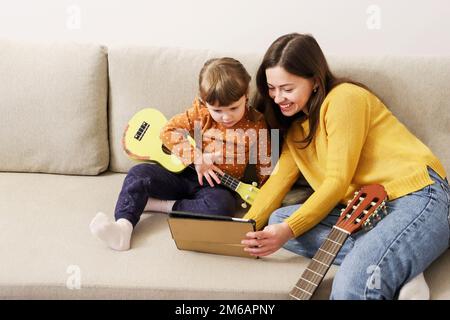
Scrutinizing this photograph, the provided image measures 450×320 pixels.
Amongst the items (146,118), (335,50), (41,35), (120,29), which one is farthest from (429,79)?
(41,35)

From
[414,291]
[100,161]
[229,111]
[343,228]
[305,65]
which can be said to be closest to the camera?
[414,291]

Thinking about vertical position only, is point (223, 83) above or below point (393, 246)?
above

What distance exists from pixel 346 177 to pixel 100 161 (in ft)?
2.77

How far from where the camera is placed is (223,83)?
1522mm

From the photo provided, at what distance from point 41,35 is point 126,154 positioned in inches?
22.9

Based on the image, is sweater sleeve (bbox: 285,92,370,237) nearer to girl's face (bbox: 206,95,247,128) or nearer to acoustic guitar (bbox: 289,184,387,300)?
acoustic guitar (bbox: 289,184,387,300)

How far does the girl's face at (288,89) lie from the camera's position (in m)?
1.47

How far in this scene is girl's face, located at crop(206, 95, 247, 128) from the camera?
156 centimetres

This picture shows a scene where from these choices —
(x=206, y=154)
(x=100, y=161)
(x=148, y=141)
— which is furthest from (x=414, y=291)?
(x=100, y=161)

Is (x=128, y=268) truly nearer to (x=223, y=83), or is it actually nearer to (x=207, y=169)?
(x=207, y=169)

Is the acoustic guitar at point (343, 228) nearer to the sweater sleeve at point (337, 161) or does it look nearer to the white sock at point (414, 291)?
the sweater sleeve at point (337, 161)

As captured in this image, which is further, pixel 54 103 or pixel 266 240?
pixel 54 103

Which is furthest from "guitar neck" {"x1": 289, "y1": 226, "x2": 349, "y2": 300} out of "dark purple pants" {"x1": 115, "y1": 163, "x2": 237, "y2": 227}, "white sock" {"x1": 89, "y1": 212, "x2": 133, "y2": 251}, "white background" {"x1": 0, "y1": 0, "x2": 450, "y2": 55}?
"white background" {"x1": 0, "y1": 0, "x2": 450, "y2": 55}

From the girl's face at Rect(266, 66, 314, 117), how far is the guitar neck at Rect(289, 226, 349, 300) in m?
0.37
